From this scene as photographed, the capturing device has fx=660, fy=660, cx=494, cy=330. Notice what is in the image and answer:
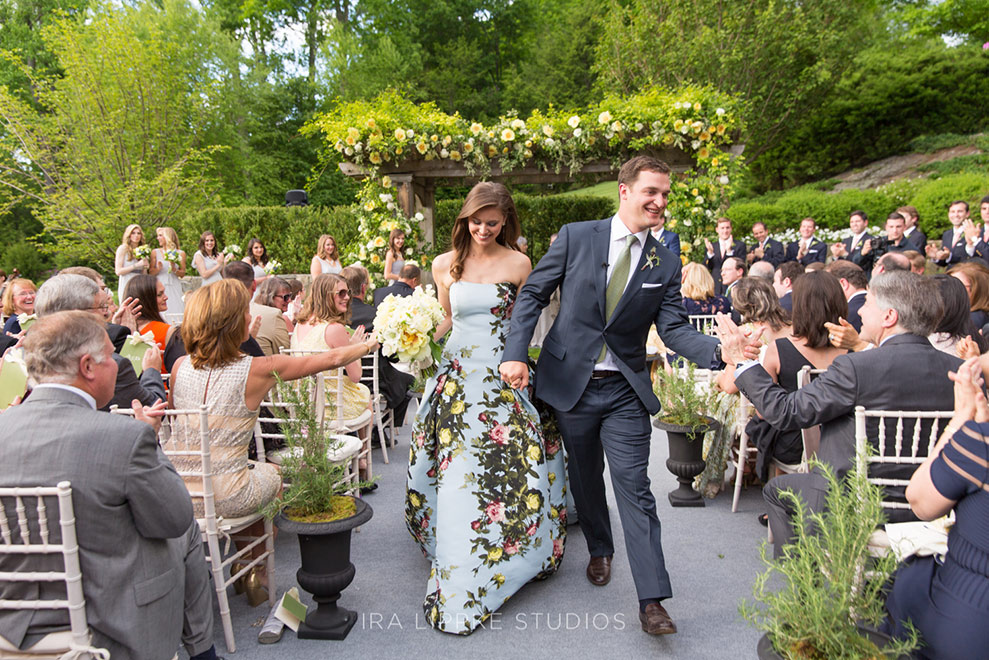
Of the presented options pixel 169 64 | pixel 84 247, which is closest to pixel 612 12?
pixel 169 64

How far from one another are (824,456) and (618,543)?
1436 millimetres

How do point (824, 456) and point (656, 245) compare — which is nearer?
point (824, 456)

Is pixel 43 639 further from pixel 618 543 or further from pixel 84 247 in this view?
pixel 84 247

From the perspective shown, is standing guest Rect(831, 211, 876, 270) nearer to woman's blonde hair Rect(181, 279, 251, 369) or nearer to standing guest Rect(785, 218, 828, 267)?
standing guest Rect(785, 218, 828, 267)

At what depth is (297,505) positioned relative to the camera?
9.44ft

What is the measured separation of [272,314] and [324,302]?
48cm

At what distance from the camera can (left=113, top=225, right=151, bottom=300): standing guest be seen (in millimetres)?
7992

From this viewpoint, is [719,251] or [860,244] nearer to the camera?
[860,244]

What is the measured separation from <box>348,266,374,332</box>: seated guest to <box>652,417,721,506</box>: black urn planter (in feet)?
9.01

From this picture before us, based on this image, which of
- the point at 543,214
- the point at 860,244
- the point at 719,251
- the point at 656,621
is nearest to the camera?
the point at 656,621

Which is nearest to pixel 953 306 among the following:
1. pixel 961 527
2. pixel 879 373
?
pixel 879 373

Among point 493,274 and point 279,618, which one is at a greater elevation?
point 493,274

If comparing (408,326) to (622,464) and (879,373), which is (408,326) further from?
(879,373)

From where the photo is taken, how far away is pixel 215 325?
9.34 ft
